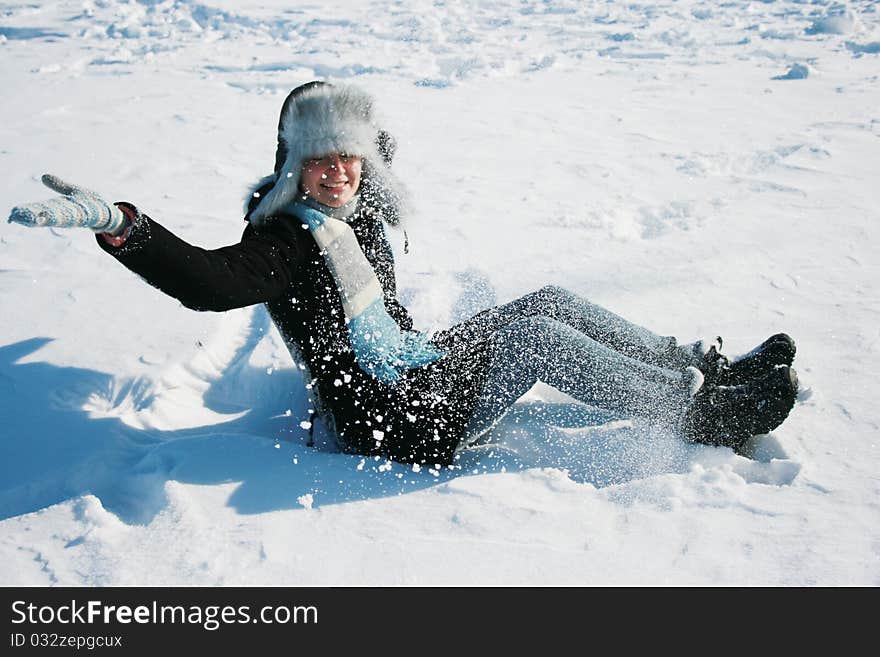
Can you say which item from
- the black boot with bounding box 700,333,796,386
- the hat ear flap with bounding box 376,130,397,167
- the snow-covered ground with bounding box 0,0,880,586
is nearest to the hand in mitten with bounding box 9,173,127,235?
the snow-covered ground with bounding box 0,0,880,586

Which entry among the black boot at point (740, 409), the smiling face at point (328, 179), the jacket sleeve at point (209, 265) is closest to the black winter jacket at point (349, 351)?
the jacket sleeve at point (209, 265)

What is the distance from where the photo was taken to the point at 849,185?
3.99 meters

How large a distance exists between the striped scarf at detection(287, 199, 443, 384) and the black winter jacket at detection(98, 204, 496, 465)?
2cm

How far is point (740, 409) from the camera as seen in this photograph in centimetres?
188

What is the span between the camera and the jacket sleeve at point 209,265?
4.28 feet

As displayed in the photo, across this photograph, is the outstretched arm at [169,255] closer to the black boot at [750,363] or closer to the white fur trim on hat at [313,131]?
the white fur trim on hat at [313,131]

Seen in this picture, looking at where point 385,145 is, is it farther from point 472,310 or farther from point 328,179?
point 472,310

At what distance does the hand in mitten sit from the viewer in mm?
1147

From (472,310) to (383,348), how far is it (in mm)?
1069

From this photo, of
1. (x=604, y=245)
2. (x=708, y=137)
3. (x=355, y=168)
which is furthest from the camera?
(x=708, y=137)

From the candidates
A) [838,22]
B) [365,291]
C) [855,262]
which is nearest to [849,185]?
[855,262]
